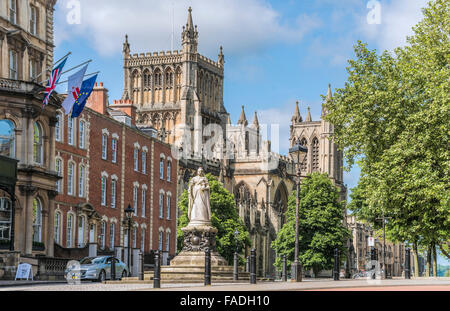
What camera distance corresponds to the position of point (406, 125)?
41.3 metres

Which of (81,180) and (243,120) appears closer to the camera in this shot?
(81,180)

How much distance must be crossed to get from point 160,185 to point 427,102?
30.4 metres

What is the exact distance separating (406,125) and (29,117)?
1911cm

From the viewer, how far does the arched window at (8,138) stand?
140ft

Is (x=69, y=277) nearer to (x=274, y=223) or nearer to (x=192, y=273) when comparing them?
(x=192, y=273)

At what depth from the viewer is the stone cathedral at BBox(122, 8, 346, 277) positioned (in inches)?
4577

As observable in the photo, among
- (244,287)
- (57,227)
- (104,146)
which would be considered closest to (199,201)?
(244,287)

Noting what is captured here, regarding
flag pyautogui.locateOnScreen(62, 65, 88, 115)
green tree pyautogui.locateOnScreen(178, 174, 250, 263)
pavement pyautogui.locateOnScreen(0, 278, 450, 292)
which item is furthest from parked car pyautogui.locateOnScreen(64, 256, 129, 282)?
green tree pyautogui.locateOnScreen(178, 174, 250, 263)

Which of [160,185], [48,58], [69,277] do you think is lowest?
[69,277]

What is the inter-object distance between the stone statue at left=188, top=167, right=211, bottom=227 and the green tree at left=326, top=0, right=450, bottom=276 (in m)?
10.7

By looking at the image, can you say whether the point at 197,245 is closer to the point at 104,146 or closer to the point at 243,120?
the point at 104,146

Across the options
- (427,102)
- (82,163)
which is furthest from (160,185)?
(427,102)

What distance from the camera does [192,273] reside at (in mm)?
32438

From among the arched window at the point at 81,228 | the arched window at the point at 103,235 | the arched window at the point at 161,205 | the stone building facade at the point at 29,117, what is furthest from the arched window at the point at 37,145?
the arched window at the point at 161,205
